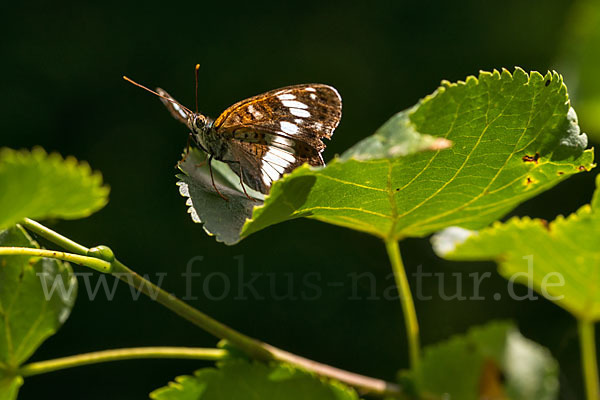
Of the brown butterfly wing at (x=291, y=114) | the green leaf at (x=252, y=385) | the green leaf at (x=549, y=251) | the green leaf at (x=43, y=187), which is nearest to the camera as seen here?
the green leaf at (x=43, y=187)

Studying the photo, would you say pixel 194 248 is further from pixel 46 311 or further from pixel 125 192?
pixel 46 311

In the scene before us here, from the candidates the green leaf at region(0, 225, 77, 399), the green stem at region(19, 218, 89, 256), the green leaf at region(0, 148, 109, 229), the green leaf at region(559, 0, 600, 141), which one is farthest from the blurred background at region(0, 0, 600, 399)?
the green leaf at region(0, 148, 109, 229)

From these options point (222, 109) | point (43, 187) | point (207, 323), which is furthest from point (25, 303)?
point (222, 109)

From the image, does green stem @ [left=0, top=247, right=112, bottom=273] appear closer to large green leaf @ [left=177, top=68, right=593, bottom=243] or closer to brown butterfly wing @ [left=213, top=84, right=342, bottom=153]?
large green leaf @ [left=177, top=68, right=593, bottom=243]

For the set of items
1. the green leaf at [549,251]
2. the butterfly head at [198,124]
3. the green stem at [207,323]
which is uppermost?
the butterfly head at [198,124]

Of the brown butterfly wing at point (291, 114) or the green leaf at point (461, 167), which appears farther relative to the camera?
the brown butterfly wing at point (291, 114)

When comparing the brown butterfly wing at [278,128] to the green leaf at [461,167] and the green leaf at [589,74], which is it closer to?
the green leaf at [461,167]

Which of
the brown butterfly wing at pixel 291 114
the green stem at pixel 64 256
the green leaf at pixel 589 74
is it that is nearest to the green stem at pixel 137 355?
the green stem at pixel 64 256

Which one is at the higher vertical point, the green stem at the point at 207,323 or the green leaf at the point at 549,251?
the green leaf at the point at 549,251
